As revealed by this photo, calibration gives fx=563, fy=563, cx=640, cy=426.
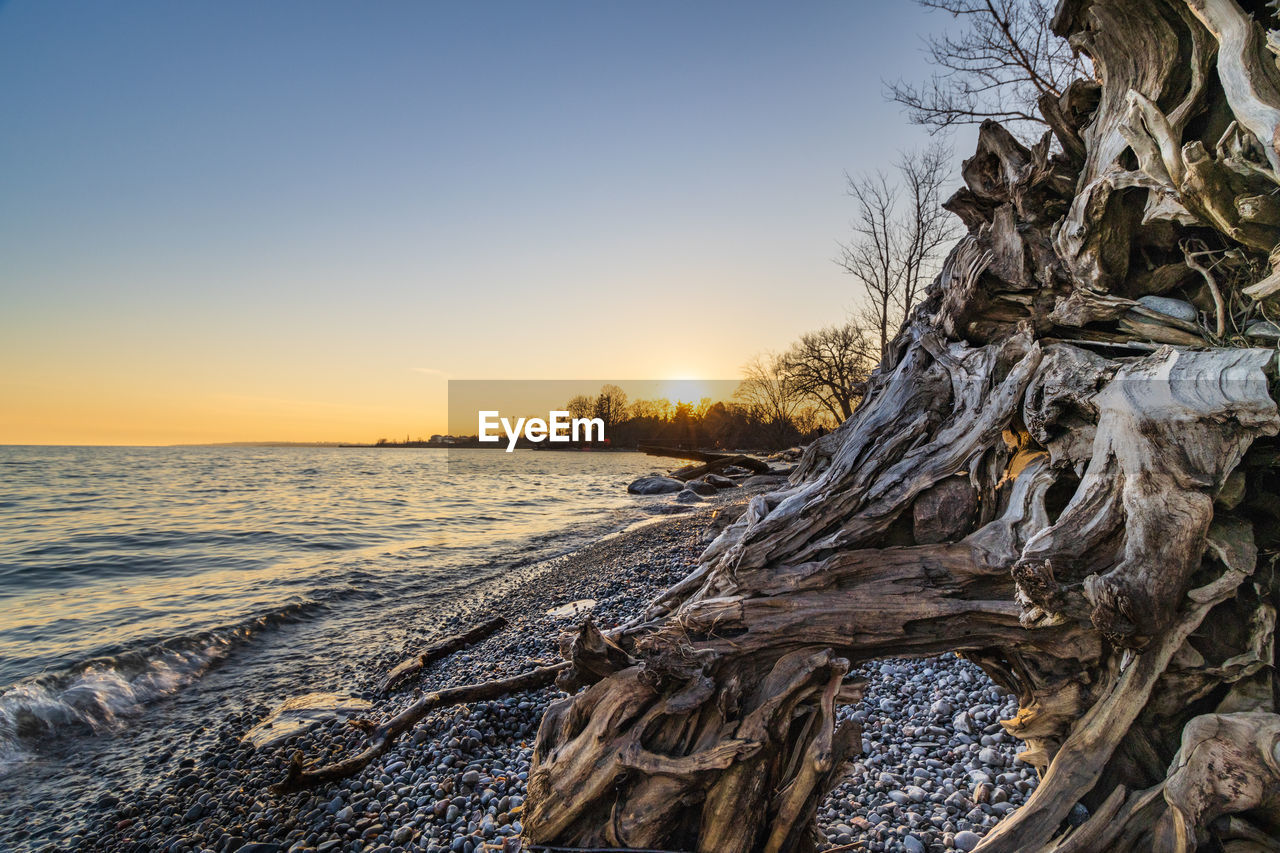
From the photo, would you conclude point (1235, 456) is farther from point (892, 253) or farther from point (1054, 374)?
point (892, 253)

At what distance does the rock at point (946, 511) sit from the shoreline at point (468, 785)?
154cm

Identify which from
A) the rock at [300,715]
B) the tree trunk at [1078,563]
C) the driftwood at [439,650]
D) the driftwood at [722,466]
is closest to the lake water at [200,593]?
the rock at [300,715]

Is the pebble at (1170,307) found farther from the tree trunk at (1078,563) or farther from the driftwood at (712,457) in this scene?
the driftwood at (712,457)

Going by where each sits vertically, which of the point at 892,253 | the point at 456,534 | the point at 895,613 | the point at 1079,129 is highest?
the point at 892,253

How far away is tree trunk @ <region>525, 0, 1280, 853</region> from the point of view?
2.28m

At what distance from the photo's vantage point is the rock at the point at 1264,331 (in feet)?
7.81

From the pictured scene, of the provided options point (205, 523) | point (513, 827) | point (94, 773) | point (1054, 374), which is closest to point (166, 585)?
point (94, 773)

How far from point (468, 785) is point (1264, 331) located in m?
4.98

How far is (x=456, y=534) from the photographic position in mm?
15914

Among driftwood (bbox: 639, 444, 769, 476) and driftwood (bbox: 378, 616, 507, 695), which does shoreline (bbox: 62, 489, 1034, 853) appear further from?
driftwood (bbox: 639, 444, 769, 476)

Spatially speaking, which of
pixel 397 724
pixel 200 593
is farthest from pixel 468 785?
pixel 200 593

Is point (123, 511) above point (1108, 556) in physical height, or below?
below

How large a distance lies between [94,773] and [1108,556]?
290 inches

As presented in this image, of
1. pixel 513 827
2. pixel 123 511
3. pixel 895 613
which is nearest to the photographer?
pixel 895 613
